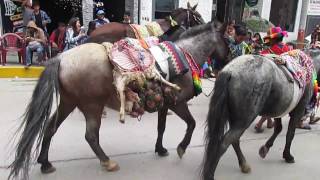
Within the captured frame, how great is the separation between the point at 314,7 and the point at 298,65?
36.5 ft

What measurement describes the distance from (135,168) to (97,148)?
1.76 feet

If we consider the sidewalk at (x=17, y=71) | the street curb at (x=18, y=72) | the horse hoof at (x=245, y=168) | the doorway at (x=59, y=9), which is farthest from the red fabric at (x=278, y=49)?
the doorway at (x=59, y=9)

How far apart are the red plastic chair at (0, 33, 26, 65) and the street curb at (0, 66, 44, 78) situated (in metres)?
0.43

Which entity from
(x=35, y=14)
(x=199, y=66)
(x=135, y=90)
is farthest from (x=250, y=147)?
(x=35, y=14)

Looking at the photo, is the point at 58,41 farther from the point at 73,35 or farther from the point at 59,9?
the point at 59,9

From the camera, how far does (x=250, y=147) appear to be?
4.52m

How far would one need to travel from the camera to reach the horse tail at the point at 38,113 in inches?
120

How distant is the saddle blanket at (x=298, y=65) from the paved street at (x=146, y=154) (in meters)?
1.05

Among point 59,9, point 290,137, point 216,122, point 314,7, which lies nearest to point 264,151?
point 290,137

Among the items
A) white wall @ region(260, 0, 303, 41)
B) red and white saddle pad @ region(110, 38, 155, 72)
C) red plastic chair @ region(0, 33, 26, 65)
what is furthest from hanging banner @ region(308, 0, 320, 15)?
red and white saddle pad @ region(110, 38, 155, 72)

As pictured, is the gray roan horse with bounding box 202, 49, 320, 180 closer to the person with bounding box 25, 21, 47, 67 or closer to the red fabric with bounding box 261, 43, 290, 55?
the red fabric with bounding box 261, 43, 290, 55

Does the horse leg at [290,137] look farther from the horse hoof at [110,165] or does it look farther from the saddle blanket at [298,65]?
the horse hoof at [110,165]

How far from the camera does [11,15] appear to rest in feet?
30.7

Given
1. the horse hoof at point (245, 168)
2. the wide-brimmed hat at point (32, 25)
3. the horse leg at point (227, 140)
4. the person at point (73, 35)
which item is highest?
the wide-brimmed hat at point (32, 25)
